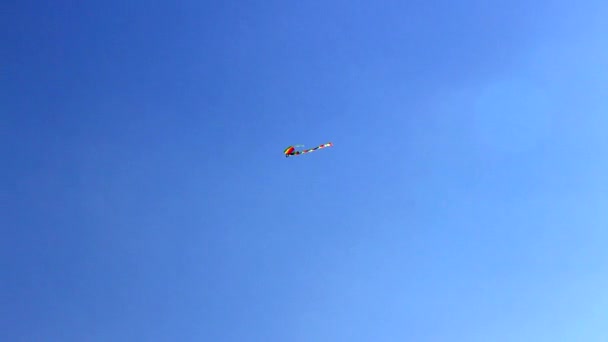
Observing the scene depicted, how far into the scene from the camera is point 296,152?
3317 inches

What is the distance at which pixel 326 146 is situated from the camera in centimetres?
8344

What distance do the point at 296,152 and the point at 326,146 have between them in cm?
471
